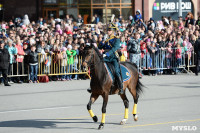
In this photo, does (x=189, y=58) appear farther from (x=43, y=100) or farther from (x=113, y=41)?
(x=113, y=41)

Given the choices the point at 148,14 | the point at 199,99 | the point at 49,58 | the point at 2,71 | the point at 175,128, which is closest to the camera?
the point at 175,128

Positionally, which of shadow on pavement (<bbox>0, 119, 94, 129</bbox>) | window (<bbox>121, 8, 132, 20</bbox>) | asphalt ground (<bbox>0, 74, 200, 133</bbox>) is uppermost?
window (<bbox>121, 8, 132, 20</bbox>)

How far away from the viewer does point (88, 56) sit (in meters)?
11.0

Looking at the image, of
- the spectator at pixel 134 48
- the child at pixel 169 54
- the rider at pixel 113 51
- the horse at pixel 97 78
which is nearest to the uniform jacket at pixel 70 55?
the spectator at pixel 134 48

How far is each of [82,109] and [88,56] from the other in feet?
10.7

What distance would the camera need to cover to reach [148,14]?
37000mm

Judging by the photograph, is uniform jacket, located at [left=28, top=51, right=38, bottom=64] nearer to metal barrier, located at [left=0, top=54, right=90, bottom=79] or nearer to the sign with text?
metal barrier, located at [left=0, top=54, right=90, bottom=79]

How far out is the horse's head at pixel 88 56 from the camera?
1092 centimetres

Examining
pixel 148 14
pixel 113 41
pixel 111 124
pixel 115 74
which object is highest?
pixel 148 14

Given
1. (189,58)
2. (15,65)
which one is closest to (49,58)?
(15,65)

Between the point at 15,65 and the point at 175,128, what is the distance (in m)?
11.3

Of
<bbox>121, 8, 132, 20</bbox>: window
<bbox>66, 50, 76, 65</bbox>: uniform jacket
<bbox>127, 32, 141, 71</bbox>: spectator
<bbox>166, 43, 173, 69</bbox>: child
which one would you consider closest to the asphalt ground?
<bbox>66, 50, 76, 65</bbox>: uniform jacket

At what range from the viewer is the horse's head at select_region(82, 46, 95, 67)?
1092cm

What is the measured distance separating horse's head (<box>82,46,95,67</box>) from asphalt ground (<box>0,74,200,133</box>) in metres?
1.50
